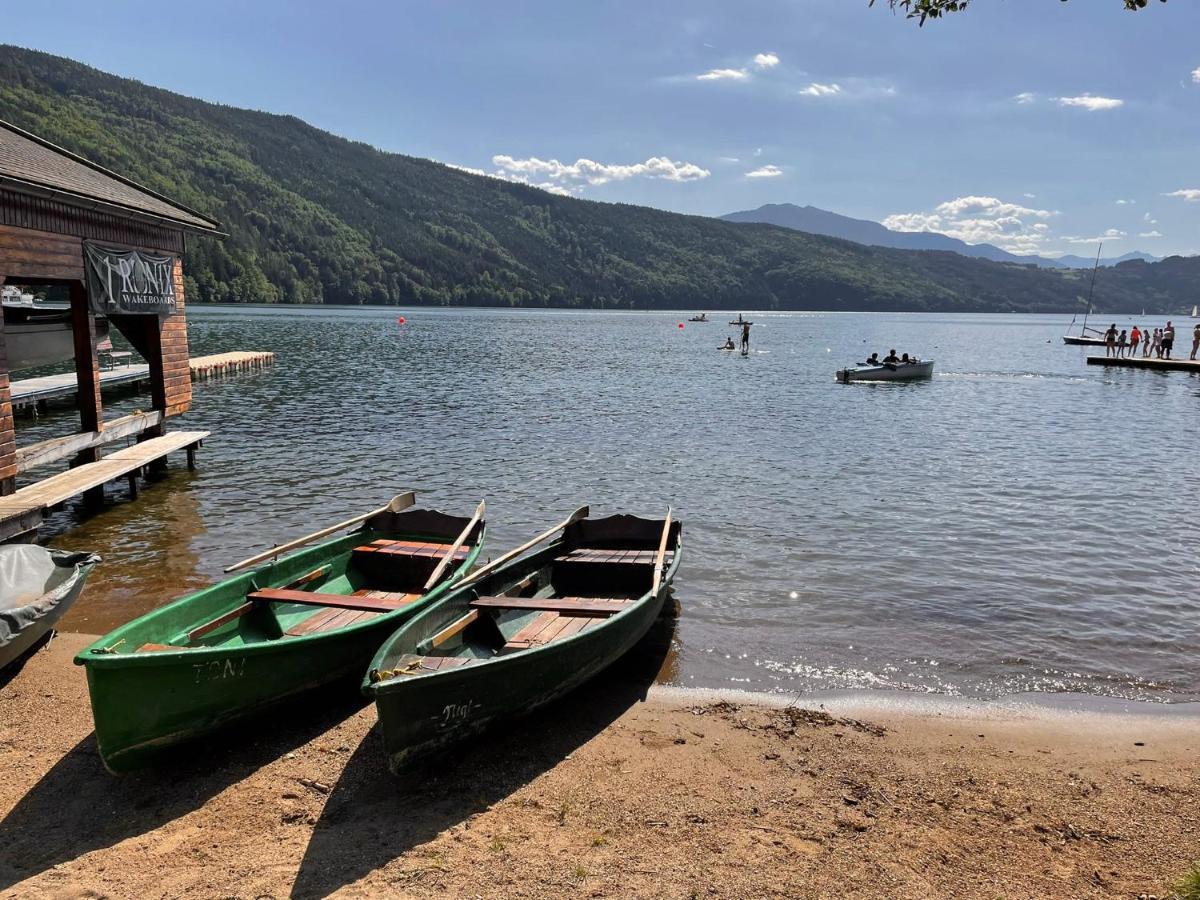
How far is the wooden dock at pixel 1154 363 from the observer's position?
172 feet

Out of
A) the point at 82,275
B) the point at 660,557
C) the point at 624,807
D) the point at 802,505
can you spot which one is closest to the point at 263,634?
the point at 624,807

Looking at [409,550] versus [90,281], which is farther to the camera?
[90,281]

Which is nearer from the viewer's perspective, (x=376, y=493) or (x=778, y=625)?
(x=778, y=625)

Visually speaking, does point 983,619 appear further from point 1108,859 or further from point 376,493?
point 376,493

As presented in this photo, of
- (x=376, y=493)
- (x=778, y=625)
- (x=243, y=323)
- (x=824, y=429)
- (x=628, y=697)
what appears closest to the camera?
(x=628, y=697)

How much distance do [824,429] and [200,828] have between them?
88.3 feet

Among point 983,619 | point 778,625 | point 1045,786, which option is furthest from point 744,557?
point 1045,786

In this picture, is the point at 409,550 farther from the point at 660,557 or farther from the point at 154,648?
the point at 154,648

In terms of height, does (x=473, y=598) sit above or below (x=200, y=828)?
above

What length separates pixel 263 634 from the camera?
30.4 feet

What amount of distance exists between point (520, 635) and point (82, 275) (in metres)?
11.9

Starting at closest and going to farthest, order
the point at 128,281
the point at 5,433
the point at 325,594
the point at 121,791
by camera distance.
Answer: the point at 121,791 < the point at 325,594 < the point at 5,433 < the point at 128,281

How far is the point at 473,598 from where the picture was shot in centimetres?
949

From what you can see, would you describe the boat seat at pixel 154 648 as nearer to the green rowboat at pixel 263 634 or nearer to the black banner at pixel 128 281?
the green rowboat at pixel 263 634
